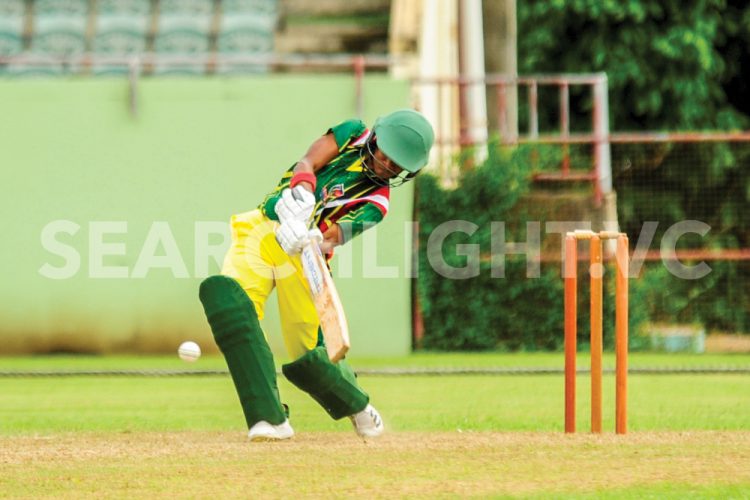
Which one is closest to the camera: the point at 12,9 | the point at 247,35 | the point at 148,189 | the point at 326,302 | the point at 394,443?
the point at 326,302

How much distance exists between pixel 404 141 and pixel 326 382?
4.16 feet

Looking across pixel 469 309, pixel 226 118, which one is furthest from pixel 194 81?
pixel 469 309

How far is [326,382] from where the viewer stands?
8.34 meters

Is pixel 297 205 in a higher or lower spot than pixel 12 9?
lower

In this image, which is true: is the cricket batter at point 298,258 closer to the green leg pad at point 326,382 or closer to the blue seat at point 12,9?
the green leg pad at point 326,382

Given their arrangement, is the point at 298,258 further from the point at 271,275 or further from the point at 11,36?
the point at 11,36

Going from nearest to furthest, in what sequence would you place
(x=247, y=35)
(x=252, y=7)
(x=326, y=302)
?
(x=326, y=302) → (x=247, y=35) → (x=252, y=7)

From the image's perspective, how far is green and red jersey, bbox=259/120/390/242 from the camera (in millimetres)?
8328

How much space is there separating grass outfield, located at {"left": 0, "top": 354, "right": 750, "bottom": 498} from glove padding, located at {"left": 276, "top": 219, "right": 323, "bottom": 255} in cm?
94

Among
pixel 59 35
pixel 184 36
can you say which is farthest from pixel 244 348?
pixel 59 35

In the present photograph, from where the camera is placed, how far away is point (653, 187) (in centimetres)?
1755

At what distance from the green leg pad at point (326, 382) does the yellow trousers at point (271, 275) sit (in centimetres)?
13

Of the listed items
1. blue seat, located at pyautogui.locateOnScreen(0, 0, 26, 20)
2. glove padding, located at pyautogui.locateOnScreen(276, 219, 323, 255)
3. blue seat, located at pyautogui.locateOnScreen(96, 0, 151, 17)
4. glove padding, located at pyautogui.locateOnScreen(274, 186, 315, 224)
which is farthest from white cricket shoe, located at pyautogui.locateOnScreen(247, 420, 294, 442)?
blue seat, located at pyautogui.locateOnScreen(0, 0, 26, 20)

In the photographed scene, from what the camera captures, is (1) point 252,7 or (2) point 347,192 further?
(1) point 252,7
